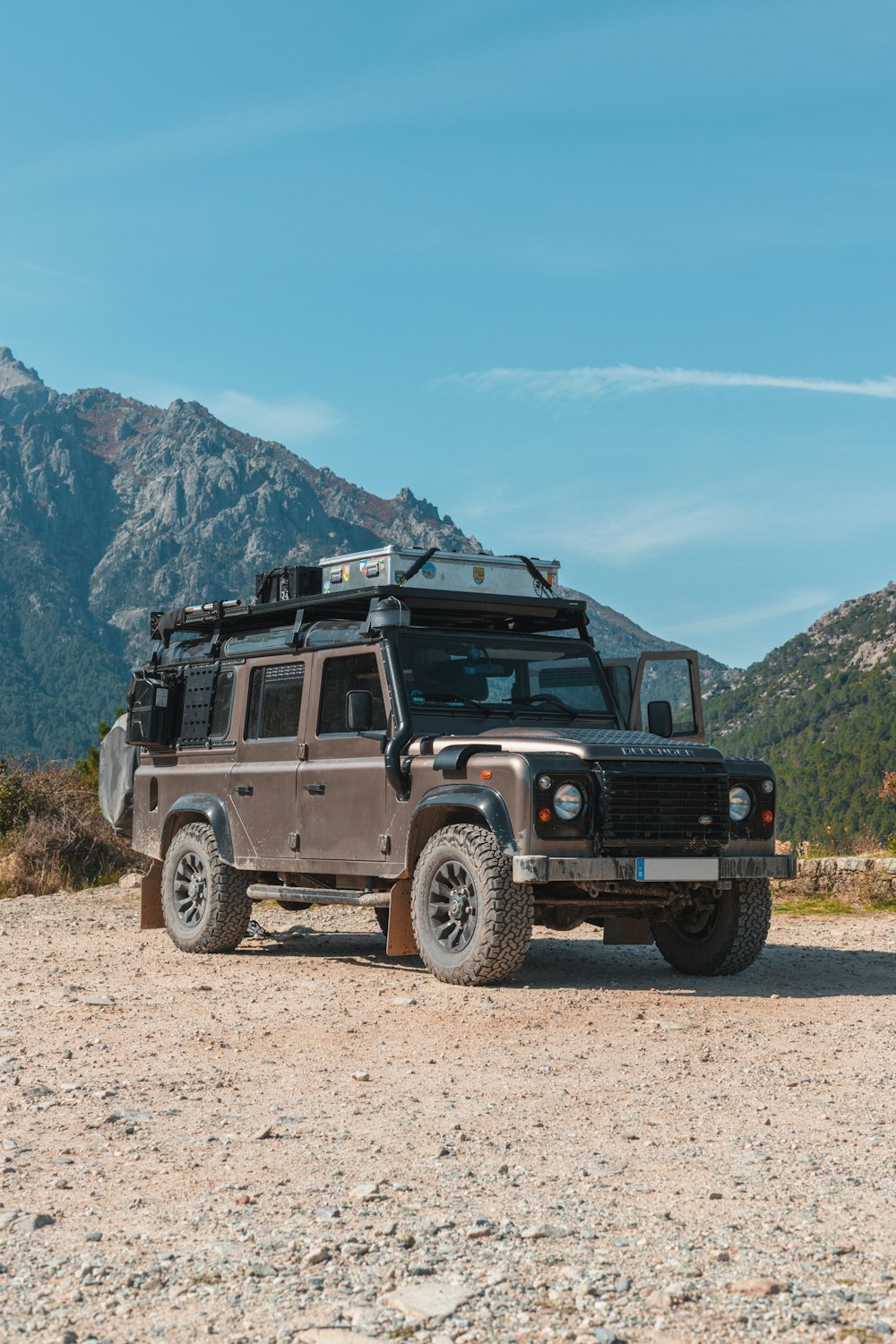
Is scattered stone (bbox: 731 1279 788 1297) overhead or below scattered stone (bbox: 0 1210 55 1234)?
overhead

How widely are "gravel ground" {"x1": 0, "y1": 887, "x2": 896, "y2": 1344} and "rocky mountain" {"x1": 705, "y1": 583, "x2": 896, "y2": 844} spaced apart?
5688cm

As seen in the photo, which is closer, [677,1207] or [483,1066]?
[677,1207]

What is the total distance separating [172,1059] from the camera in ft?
21.6

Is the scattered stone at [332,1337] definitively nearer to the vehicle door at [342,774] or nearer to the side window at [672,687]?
the vehicle door at [342,774]

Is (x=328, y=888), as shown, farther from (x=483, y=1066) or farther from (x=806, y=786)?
(x=806, y=786)

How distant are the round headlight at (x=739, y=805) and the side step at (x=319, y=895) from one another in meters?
2.19

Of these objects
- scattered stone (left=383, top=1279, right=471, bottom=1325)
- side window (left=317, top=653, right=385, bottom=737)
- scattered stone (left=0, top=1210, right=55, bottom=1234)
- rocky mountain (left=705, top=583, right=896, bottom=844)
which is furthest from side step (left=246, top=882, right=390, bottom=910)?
rocky mountain (left=705, top=583, right=896, bottom=844)

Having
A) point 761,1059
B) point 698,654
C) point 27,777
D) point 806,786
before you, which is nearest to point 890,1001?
point 761,1059

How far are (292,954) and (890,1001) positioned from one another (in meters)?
4.51

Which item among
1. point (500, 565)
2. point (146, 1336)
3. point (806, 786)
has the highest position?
point (806, 786)

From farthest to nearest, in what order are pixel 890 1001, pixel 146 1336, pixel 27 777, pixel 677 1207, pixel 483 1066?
pixel 27 777 → pixel 890 1001 → pixel 483 1066 → pixel 677 1207 → pixel 146 1336

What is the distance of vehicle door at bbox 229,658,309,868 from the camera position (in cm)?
1020

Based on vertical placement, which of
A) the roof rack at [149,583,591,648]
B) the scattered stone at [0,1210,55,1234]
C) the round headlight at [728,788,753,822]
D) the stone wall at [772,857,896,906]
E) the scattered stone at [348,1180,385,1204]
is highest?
the roof rack at [149,583,591,648]

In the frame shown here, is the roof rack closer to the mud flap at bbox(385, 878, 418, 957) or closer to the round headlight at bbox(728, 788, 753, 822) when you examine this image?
the mud flap at bbox(385, 878, 418, 957)
